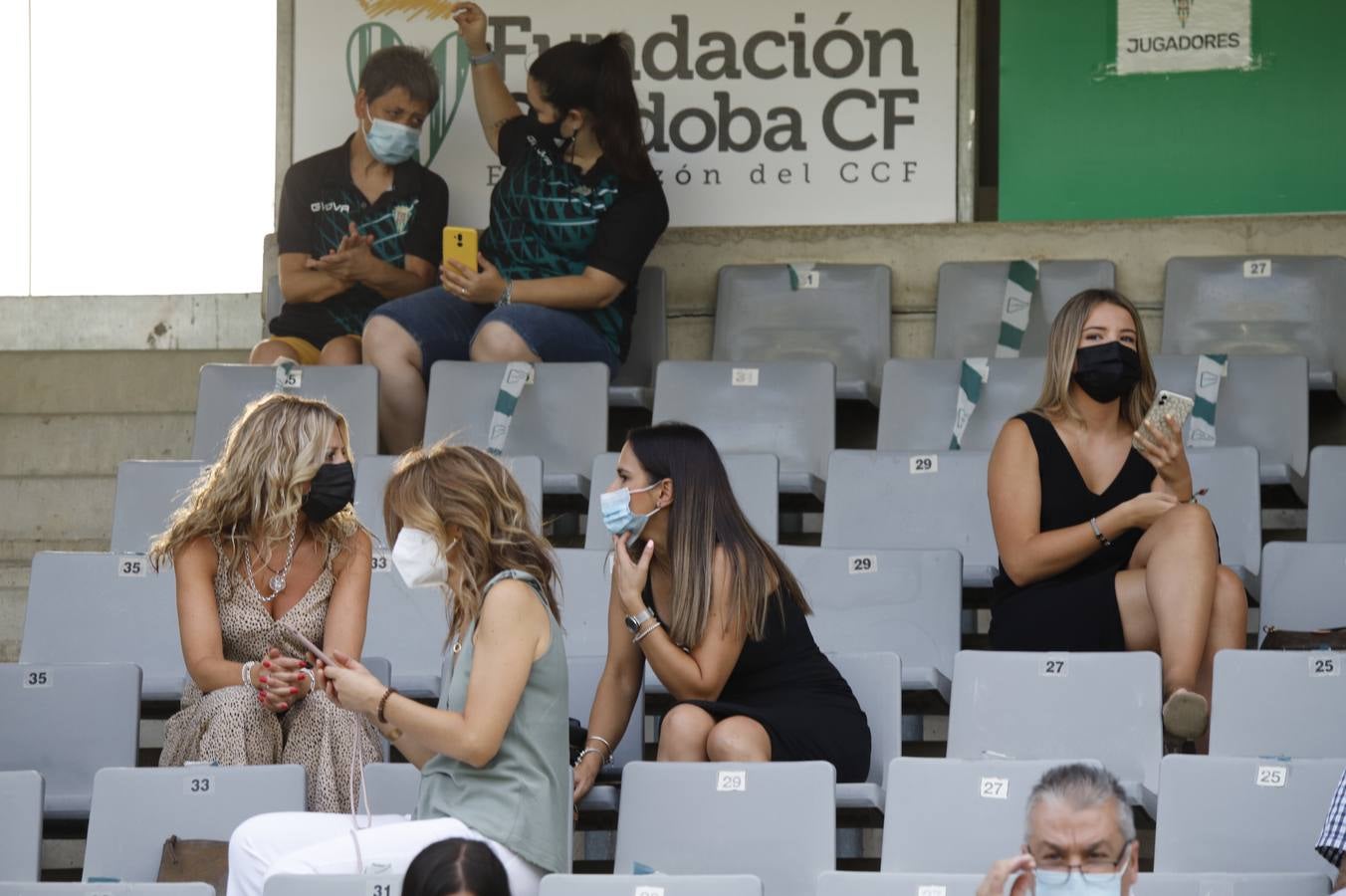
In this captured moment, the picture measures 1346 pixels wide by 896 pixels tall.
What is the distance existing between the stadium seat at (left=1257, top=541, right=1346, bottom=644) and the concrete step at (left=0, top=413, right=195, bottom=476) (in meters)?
3.26

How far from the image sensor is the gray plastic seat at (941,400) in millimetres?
5426

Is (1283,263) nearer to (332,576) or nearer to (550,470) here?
(550,470)

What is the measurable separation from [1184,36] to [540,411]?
242cm

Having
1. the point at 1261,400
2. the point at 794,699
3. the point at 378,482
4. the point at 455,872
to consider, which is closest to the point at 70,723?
the point at 378,482

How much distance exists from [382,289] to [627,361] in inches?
30.9

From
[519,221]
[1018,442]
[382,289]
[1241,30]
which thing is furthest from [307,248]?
[1241,30]

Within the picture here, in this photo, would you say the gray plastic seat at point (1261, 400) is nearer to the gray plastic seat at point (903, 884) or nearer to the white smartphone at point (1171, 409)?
the white smartphone at point (1171, 409)

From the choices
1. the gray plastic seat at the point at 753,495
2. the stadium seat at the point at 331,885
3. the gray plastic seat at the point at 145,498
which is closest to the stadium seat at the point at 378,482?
the gray plastic seat at the point at 753,495

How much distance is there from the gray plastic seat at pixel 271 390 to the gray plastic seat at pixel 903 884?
2764 mm

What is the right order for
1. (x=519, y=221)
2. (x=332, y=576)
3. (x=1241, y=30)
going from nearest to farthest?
(x=332, y=576) < (x=519, y=221) < (x=1241, y=30)

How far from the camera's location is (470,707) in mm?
3068

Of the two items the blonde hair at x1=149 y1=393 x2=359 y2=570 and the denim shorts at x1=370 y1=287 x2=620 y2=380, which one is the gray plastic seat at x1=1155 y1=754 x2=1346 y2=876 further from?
the denim shorts at x1=370 y1=287 x2=620 y2=380

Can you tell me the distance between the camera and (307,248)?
19.6ft

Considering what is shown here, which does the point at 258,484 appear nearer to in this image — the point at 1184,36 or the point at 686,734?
the point at 686,734
